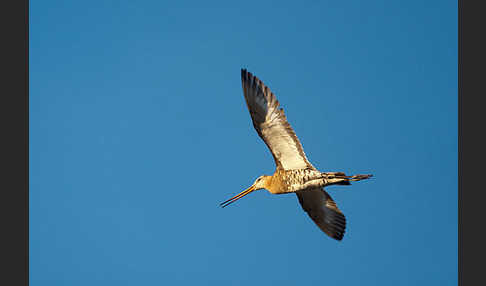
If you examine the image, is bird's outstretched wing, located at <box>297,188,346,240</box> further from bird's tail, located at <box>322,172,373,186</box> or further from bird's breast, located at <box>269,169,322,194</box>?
bird's tail, located at <box>322,172,373,186</box>

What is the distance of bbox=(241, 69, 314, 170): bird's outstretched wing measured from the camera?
27.8 ft

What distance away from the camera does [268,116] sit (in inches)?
335

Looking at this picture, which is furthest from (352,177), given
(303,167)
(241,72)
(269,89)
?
(241,72)

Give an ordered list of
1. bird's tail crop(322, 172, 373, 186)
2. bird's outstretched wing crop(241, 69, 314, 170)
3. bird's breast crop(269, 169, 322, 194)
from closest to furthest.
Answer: bird's tail crop(322, 172, 373, 186) < bird's breast crop(269, 169, 322, 194) < bird's outstretched wing crop(241, 69, 314, 170)

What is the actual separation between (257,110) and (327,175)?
1623 millimetres

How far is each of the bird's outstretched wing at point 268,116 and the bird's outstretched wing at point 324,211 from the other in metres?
1.47

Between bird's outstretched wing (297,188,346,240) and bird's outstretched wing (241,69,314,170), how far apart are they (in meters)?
1.47

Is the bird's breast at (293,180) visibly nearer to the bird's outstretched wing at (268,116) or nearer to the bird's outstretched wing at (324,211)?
the bird's outstretched wing at (268,116)

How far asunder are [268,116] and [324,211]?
2660 mm

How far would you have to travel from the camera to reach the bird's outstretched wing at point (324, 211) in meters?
9.80

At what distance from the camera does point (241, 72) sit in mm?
8508

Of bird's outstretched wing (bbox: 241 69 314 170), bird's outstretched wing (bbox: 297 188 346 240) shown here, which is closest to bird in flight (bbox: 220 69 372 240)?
bird's outstretched wing (bbox: 241 69 314 170)

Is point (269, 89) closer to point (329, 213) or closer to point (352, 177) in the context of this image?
point (352, 177)

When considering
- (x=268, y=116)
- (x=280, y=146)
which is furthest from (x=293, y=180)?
(x=268, y=116)
